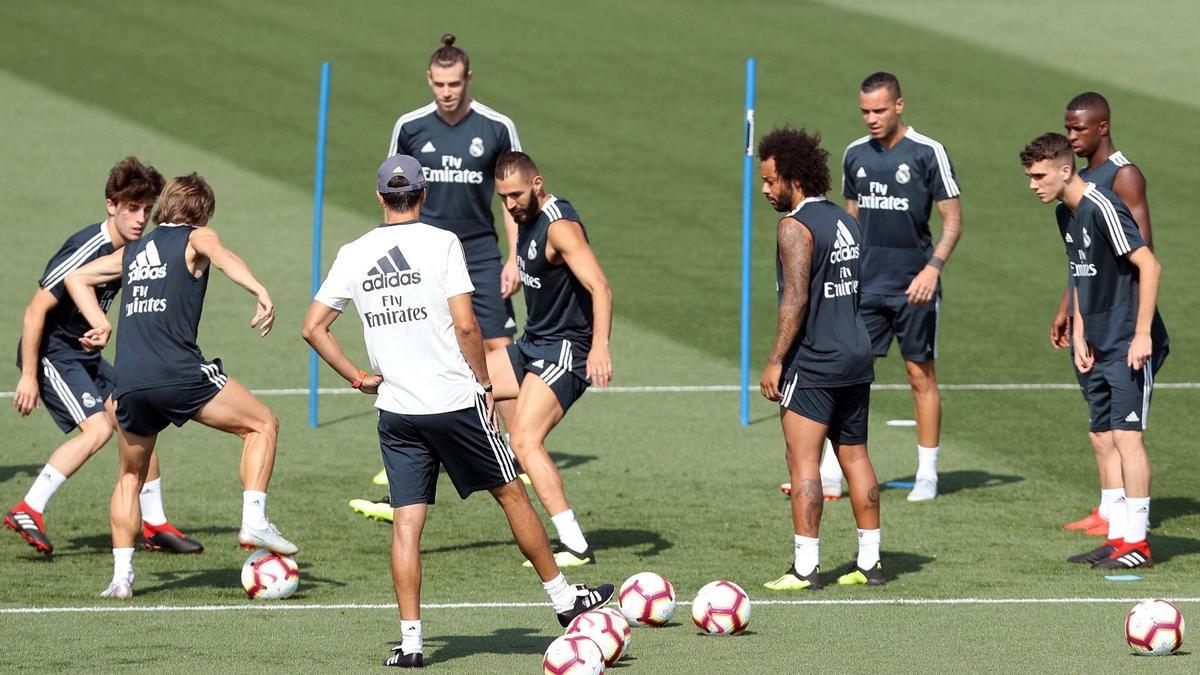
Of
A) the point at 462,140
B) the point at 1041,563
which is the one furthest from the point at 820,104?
the point at 1041,563

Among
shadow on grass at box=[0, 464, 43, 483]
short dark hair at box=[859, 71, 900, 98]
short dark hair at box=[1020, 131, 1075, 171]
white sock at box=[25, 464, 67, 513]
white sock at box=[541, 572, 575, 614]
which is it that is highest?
short dark hair at box=[859, 71, 900, 98]

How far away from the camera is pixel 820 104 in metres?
26.3

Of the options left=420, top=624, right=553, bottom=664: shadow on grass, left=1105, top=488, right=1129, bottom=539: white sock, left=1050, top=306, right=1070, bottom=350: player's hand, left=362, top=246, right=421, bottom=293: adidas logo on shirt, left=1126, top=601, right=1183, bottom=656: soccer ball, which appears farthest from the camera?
left=1050, top=306, right=1070, bottom=350: player's hand

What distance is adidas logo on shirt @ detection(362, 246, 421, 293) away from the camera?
321 inches

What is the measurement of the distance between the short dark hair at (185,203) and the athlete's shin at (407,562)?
2252 millimetres

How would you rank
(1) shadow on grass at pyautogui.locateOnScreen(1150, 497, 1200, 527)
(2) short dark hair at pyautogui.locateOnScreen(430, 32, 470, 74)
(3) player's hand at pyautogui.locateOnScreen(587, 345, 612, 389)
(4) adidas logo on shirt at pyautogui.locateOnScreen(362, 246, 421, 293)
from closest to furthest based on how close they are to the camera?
(4) adidas logo on shirt at pyautogui.locateOnScreen(362, 246, 421, 293)
(3) player's hand at pyautogui.locateOnScreen(587, 345, 612, 389)
(1) shadow on grass at pyautogui.locateOnScreen(1150, 497, 1200, 527)
(2) short dark hair at pyautogui.locateOnScreen(430, 32, 470, 74)

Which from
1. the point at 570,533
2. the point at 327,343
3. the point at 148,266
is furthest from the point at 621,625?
the point at 148,266

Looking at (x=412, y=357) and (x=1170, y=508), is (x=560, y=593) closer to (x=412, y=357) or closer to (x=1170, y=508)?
(x=412, y=357)

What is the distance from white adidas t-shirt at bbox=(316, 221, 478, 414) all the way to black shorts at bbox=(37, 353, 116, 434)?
337 centimetres

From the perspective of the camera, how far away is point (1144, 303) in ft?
33.5

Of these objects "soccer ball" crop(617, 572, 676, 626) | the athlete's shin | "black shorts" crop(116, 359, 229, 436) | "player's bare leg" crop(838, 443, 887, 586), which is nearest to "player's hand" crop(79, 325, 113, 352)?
"black shorts" crop(116, 359, 229, 436)

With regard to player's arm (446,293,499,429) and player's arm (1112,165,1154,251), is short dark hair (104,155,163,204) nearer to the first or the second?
player's arm (446,293,499,429)

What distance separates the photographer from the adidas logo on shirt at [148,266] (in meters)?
9.53

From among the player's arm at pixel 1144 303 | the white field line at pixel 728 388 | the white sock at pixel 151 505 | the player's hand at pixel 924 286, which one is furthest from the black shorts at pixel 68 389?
the player's arm at pixel 1144 303
